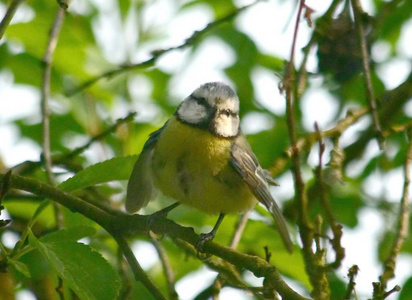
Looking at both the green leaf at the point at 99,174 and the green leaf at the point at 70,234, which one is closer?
the green leaf at the point at 70,234

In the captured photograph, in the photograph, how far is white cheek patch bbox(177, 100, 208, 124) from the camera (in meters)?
3.51

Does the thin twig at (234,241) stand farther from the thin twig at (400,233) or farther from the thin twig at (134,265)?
the thin twig at (400,233)

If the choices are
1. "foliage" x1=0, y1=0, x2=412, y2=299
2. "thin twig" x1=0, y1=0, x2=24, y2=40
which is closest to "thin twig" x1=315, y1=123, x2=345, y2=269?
"foliage" x1=0, y1=0, x2=412, y2=299

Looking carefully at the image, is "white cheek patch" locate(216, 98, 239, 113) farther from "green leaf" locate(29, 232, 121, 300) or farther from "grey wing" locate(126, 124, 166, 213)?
"green leaf" locate(29, 232, 121, 300)

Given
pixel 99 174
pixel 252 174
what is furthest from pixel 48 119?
pixel 252 174

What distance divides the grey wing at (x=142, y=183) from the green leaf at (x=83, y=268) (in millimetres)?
1351

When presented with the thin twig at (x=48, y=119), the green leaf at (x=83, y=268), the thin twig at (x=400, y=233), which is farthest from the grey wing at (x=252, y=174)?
the green leaf at (x=83, y=268)

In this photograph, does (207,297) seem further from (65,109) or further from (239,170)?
(65,109)

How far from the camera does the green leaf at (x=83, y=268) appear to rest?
1865 mm

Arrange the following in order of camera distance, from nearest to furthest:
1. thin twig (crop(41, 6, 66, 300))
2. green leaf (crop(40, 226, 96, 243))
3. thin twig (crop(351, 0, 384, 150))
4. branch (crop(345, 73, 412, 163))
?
green leaf (crop(40, 226, 96, 243))
thin twig (crop(351, 0, 384, 150))
thin twig (crop(41, 6, 66, 300))
branch (crop(345, 73, 412, 163))

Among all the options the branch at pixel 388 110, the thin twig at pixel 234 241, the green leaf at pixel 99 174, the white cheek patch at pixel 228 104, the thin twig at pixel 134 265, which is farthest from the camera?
the branch at pixel 388 110

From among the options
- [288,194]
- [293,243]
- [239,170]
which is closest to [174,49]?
[239,170]

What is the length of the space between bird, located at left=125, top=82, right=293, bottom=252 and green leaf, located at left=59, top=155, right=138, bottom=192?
84 cm

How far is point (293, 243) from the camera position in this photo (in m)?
3.13
